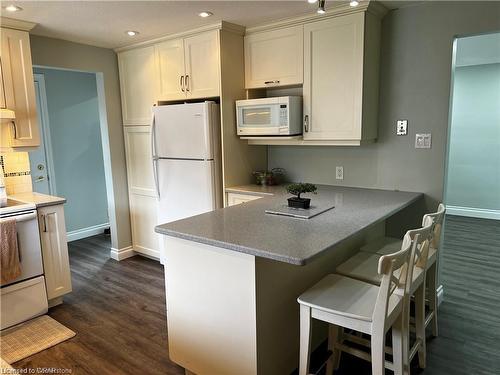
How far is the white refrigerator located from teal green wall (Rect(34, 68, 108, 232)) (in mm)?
1938

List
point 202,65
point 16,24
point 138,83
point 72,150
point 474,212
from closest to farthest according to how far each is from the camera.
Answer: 1. point 16,24
2. point 202,65
3. point 138,83
4. point 72,150
5. point 474,212

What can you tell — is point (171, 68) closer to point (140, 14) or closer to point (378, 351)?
point (140, 14)

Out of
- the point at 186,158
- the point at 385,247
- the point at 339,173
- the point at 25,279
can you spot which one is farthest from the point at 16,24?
the point at 385,247

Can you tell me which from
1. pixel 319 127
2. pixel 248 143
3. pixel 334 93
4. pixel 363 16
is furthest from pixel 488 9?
pixel 248 143

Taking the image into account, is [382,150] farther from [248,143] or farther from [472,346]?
[472,346]

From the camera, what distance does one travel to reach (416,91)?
292 cm

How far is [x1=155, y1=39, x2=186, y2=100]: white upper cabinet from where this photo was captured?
11.7 feet

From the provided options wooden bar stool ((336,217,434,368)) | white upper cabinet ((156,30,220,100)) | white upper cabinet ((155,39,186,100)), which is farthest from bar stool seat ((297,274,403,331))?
white upper cabinet ((155,39,186,100))

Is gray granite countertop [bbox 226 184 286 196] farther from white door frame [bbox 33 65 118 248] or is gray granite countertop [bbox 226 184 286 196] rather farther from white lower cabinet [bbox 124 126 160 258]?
white door frame [bbox 33 65 118 248]

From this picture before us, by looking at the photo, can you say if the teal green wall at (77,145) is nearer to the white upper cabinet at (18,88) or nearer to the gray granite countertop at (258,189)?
the white upper cabinet at (18,88)

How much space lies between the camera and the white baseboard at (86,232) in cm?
508

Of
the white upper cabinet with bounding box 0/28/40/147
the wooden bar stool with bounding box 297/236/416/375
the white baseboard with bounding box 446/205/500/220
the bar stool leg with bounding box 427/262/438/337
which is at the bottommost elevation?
the white baseboard with bounding box 446/205/500/220

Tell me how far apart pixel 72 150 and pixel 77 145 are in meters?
0.10

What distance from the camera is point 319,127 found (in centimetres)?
310
